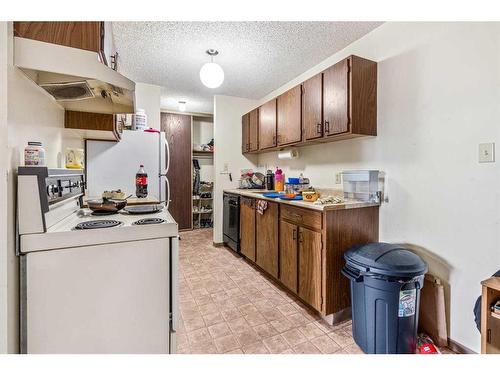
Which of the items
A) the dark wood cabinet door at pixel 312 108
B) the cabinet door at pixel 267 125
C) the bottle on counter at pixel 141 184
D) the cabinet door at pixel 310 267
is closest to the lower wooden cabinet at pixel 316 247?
the cabinet door at pixel 310 267

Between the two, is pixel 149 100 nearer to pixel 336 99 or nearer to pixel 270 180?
pixel 270 180

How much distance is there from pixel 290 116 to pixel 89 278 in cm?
235

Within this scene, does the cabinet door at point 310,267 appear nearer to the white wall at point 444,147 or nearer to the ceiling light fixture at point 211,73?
the white wall at point 444,147

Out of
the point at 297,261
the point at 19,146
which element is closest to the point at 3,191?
the point at 19,146

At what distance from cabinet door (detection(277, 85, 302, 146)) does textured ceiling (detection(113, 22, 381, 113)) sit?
380 mm

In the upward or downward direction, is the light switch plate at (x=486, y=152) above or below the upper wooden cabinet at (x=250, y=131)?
below

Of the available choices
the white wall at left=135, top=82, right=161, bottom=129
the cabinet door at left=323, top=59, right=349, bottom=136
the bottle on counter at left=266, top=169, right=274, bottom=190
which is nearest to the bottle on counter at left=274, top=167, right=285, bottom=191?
the bottle on counter at left=266, top=169, right=274, bottom=190

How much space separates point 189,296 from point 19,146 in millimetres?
1781

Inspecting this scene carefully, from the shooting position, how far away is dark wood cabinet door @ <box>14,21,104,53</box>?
99cm

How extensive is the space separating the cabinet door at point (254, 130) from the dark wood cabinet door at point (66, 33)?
2.47 m

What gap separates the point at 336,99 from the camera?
207 cm

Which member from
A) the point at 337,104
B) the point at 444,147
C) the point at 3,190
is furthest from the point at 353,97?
the point at 3,190

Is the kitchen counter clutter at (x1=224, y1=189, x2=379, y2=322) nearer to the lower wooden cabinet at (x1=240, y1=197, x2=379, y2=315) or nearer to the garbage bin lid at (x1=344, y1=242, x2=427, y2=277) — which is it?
the lower wooden cabinet at (x1=240, y1=197, x2=379, y2=315)

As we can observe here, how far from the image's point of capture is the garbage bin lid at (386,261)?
1402 mm
